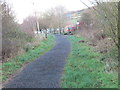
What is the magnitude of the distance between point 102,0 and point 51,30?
4719 centimetres

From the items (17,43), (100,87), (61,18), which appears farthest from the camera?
(61,18)

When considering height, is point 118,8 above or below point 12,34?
above

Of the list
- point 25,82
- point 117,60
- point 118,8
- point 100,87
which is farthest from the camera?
point 117,60

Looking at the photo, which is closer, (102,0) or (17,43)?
(102,0)

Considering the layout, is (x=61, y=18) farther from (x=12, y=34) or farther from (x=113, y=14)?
(x=113, y=14)

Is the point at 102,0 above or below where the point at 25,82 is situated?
above

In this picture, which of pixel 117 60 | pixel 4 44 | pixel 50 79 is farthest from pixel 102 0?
pixel 4 44

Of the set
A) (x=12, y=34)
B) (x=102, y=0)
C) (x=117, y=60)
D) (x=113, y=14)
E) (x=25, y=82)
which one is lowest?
(x=25, y=82)

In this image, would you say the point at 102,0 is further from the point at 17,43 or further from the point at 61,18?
the point at 61,18

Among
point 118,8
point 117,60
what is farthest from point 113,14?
point 117,60

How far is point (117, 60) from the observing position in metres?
7.67

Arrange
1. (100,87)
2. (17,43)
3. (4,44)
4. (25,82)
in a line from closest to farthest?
(100,87) → (25,82) → (4,44) → (17,43)

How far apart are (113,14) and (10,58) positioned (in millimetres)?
6711

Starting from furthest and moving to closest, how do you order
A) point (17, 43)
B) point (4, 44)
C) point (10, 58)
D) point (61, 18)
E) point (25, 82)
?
point (61, 18) → point (17, 43) → point (10, 58) → point (4, 44) → point (25, 82)
